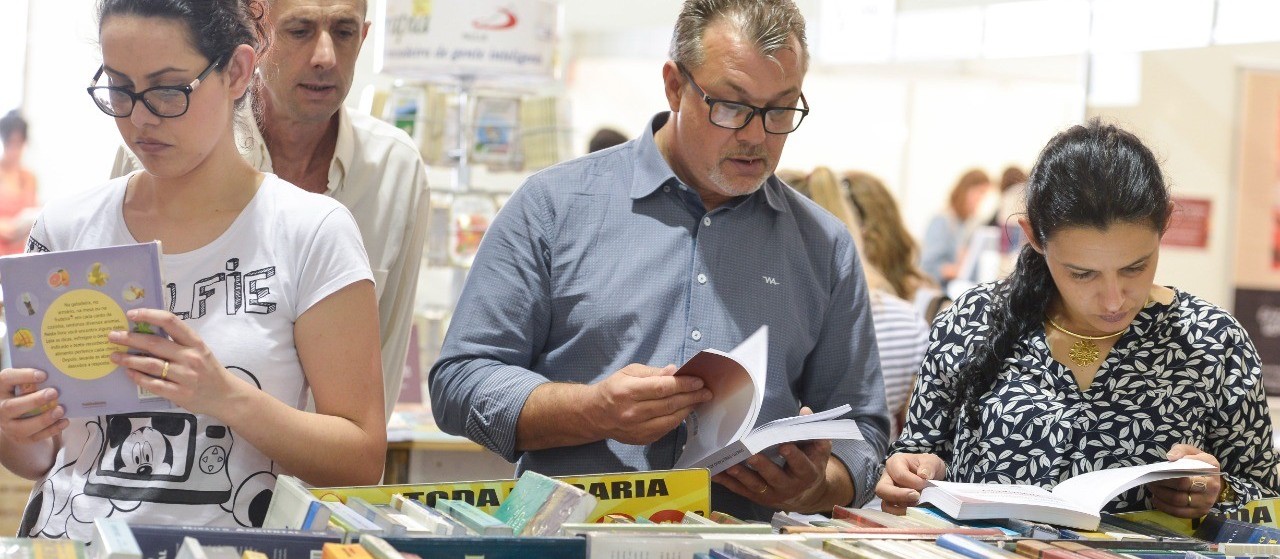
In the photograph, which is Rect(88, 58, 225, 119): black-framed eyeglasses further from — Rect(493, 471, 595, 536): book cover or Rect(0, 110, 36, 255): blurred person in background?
Rect(0, 110, 36, 255): blurred person in background

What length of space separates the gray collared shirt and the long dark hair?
1.97 ft

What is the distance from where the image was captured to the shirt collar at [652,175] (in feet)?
7.93

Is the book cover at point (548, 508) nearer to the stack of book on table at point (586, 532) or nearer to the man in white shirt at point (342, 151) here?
the stack of book on table at point (586, 532)

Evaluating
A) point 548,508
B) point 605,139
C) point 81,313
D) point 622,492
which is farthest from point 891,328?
point 81,313

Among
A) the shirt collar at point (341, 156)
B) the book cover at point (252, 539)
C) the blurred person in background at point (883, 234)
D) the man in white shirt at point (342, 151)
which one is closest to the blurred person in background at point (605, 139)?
the blurred person in background at point (883, 234)

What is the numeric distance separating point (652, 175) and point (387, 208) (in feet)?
2.64

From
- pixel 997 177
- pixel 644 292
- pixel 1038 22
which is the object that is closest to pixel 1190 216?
pixel 1038 22

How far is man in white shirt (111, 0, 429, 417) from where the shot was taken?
277cm

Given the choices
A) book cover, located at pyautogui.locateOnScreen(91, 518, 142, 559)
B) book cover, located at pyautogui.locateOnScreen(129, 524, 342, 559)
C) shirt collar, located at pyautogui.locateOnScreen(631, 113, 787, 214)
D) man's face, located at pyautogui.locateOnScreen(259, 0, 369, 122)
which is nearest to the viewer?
book cover, located at pyautogui.locateOnScreen(91, 518, 142, 559)

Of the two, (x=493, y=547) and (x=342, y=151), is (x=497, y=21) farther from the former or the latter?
(x=493, y=547)

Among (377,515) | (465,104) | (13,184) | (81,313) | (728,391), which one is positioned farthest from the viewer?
(13,184)

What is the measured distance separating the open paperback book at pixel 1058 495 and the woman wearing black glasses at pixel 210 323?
2.94 ft

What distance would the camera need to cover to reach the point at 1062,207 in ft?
7.80

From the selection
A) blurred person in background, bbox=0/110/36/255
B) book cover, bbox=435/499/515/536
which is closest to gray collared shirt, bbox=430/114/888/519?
book cover, bbox=435/499/515/536
